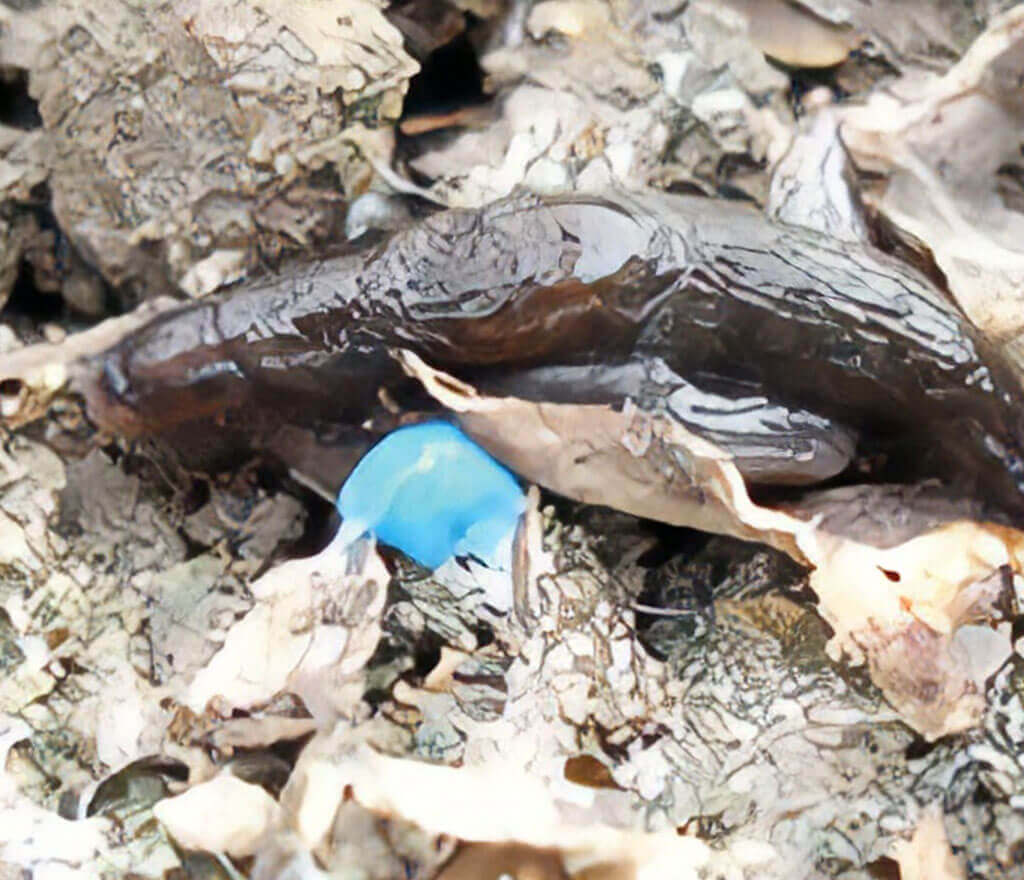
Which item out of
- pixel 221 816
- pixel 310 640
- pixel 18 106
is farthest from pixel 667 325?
pixel 18 106

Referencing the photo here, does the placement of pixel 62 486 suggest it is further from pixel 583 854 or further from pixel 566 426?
pixel 583 854

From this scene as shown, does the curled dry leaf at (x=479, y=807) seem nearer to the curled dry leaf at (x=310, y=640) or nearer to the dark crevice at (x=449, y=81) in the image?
the curled dry leaf at (x=310, y=640)

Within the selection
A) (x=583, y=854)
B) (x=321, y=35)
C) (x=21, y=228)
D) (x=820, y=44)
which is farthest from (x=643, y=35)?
(x=583, y=854)

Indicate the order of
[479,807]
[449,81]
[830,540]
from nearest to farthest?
[479,807] → [830,540] → [449,81]

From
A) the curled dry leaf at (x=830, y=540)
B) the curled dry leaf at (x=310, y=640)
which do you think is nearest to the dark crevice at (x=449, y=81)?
the curled dry leaf at (x=830, y=540)

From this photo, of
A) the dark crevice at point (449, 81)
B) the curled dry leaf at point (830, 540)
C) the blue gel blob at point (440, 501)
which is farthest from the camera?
the dark crevice at point (449, 81)

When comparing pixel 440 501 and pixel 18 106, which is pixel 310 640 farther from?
pixel 18 106

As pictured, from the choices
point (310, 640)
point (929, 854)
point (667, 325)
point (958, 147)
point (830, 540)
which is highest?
point (958, 147)
